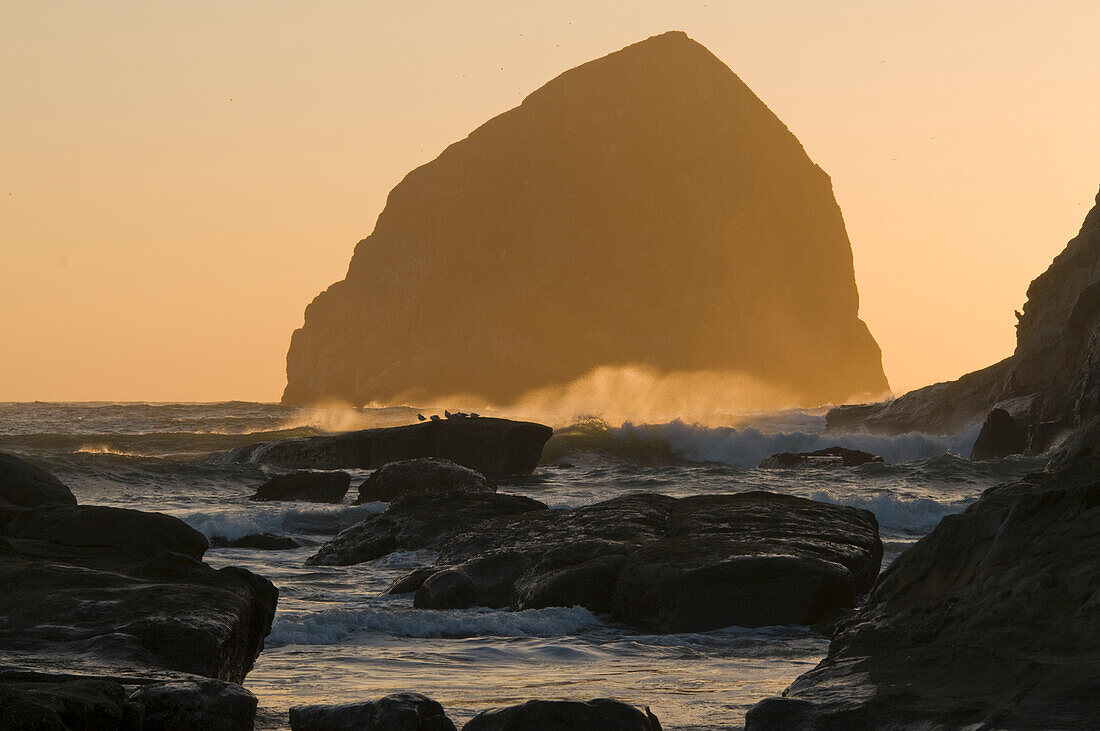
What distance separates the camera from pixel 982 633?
562 centimetres

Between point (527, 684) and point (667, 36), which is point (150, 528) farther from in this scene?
point (667, 36)

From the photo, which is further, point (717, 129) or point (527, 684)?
point (717, 129)

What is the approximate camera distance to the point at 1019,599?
5664mm

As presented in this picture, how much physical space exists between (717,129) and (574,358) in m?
30.5

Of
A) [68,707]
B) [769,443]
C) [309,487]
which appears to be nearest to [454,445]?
[309,487]

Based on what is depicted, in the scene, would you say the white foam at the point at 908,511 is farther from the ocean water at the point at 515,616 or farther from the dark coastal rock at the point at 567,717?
the dark coastal rock at the point at 567,717

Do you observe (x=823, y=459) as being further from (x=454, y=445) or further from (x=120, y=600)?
(x=120, y=600)

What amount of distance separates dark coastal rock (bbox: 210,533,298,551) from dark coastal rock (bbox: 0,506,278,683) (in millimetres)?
6623

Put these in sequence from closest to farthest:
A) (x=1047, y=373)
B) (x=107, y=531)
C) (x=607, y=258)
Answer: (x=107, y=531), (x=1047, y=373), (x=607, y=258)

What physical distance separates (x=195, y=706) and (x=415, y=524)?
981 cm

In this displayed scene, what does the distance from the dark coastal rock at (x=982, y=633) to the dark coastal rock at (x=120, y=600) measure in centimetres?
290

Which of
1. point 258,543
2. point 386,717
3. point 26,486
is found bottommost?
point 258,543

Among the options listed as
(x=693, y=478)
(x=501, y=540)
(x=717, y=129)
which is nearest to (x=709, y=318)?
(x=717, y=129)

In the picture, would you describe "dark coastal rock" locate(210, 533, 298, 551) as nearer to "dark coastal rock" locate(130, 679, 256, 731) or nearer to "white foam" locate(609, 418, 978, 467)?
"dark coastal rock" locate(130, 679, 256, 731)
